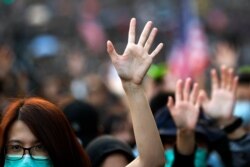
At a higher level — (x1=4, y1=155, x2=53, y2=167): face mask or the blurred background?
(x1=4, y1=155, x2=53, y2=167): face mask

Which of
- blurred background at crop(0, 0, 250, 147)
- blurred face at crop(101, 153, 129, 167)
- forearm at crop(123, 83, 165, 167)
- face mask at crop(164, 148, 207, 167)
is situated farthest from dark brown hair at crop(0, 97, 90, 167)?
blurred background at crop(0, 0, 250, 147)

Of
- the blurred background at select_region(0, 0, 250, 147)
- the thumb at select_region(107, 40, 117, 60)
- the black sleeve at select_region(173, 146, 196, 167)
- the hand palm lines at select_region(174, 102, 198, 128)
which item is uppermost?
the thumb at select_region(107, 40, 117, 60)

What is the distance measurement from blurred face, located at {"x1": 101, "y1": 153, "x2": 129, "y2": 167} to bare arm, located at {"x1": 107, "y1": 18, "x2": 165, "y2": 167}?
0.98m

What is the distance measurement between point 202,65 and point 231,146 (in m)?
6.45

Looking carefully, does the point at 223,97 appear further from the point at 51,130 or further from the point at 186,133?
the point at 51,130

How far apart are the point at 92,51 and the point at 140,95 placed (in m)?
21.4

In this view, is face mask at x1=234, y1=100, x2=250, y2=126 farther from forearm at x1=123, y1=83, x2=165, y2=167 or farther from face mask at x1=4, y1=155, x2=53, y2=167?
face mask at x1=4, y1=155, x2=53, y2=167

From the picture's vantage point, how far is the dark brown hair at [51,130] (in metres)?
5.70

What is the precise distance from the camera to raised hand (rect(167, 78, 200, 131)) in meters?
6.89

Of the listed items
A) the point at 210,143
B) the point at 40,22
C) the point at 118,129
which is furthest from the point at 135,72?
the point at 40,22

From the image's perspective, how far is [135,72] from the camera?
5848 mm

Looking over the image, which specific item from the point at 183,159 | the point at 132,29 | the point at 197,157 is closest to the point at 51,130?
the point at 132,29

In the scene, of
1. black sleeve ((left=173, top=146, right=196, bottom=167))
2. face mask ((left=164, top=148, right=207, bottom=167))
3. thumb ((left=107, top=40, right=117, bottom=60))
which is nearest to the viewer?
thumb ((left=107, top=40, right=117, bottom=60))

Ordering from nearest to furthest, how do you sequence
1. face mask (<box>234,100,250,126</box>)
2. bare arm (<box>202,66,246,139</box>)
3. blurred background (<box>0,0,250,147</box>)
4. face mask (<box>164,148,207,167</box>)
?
face mask (<box>164,148,207,167</box>) < bare arm (<box>202,66,246,139</box>) < face mask (<box>234,100,250,126</box>) < blurred background (<box>0,0,250,147</box>)
